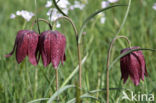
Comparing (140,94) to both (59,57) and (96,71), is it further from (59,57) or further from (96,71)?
(96,71)

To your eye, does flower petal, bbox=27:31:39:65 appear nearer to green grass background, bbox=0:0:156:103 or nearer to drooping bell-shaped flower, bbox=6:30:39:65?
drooping bell-shaped flower, bbox=6:30:39:65

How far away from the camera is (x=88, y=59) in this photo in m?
2.05

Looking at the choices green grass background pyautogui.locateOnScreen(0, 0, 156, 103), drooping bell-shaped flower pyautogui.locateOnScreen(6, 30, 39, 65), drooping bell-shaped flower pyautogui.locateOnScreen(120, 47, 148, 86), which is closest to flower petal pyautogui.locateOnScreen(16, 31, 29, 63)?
drooping bell-shaped flower pyautogui.locateOnScreen(6, 30, 39, 65)

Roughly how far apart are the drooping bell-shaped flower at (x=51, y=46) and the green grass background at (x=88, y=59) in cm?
17

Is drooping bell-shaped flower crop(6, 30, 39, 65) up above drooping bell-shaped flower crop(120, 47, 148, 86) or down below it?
above

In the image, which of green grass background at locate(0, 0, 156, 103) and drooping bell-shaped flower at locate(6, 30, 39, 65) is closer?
drooping bell-shaped flower at locate(6, 30, 39, 65)

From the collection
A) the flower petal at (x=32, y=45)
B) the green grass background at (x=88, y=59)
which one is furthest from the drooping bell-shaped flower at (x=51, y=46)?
the green grass background at (x=88, y=59)

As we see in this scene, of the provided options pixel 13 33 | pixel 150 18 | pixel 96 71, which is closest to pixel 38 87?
pixel 96 71

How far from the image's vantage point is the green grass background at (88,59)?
57.9 inches

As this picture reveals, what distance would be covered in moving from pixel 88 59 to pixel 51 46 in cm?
96

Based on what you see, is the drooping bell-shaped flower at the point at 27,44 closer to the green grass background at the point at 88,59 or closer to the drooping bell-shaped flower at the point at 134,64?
the green grass background at the point at 88,59

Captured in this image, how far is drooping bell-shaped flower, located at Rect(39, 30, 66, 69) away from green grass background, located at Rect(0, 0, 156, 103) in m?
0.17

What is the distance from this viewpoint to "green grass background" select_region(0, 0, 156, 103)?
1.47 metres

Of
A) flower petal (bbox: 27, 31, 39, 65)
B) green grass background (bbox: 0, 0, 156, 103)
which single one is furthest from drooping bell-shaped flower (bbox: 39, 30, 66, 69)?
green grass background (bbox: 0, 0, 156, 103)
